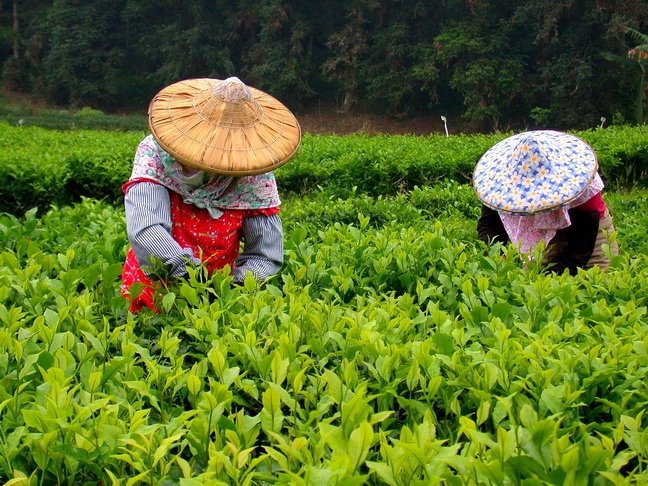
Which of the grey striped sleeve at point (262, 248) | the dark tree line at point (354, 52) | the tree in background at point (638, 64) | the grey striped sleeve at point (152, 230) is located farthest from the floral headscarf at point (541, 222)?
the dark tree line at point (354, 52)

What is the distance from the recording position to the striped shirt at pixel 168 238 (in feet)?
7.13

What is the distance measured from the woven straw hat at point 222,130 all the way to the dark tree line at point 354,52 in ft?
75.0

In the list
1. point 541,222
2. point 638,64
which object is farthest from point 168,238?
point 638,64

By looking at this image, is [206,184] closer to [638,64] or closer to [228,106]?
[228,106]

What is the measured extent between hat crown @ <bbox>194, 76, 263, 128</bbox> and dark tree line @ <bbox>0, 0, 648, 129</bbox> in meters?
22.9

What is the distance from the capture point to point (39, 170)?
607 cm

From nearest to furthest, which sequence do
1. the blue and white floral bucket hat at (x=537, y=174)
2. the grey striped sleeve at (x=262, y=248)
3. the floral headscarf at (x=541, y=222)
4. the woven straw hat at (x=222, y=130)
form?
the woven straw hat at (x=222, y=130) → the grey striped sleeve at (x=262, y=248) → the blue and white floral bucket hat at (x=537, y=174) → the floral headscarf at (x=541, y=222)

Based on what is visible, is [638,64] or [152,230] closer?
[152,230]

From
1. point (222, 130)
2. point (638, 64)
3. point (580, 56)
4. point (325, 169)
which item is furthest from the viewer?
point (580, 56)

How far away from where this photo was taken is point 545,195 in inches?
106

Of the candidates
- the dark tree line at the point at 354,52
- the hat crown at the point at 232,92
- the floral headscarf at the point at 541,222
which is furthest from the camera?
the dark tree line at the point at 354,52

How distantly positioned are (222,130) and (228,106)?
0.10m

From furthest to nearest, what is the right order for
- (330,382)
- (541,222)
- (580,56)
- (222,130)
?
(580,56)
(541,222)
(222,130)
(330,382)

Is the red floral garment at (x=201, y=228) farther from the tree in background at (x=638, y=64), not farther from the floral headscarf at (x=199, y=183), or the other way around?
the tree in background at (x=638, y=64)
